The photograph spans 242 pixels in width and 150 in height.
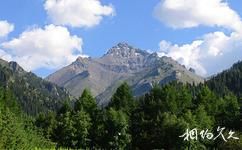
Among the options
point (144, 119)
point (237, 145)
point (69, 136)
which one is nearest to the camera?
point (237, 145)

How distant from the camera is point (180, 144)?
232 ft

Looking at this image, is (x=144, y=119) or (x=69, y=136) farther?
(x=144, y=119)

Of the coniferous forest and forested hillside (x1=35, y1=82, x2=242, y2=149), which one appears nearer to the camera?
the coniferous forest

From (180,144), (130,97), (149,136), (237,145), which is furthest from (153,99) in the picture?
(237,145)

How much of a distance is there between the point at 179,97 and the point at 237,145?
35.5 m

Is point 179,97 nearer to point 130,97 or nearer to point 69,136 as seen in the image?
point 130,97

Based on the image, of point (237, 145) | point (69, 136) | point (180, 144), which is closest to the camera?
point (237, 145)

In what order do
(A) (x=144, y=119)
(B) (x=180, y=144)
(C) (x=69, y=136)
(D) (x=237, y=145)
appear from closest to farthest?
(D) (x=237, y=145)
(B) (x=180, y=144)
(C) (x=69, y=136)
(A) (x=144, y=119)

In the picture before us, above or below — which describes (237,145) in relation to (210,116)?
below

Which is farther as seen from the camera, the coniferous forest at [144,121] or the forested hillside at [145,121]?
the forested hillside at [145,121]

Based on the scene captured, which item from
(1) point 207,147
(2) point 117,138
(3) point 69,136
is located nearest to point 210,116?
(1) point 207,147

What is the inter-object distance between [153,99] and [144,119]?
511 centimetres

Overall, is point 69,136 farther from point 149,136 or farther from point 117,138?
point 149,136

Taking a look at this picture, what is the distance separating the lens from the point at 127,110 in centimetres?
8612
